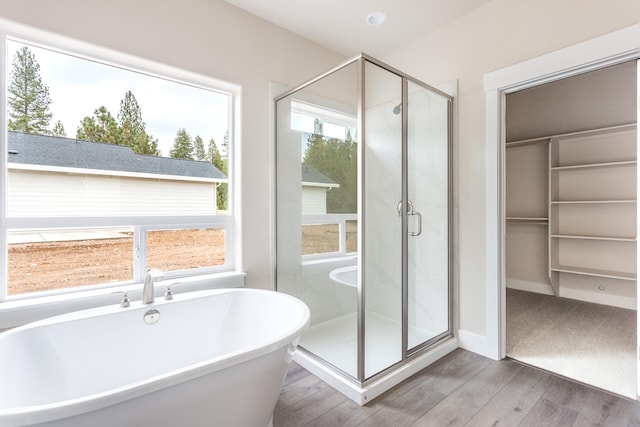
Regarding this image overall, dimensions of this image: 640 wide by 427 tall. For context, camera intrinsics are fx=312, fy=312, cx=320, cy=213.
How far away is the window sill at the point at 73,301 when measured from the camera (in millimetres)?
1615

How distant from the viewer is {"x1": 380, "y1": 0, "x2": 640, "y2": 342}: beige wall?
2051 mm

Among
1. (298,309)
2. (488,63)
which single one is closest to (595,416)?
(298,309)

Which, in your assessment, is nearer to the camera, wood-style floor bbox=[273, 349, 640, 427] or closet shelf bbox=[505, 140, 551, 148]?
wood-style floor bbox=[273, 349, 640, 427]

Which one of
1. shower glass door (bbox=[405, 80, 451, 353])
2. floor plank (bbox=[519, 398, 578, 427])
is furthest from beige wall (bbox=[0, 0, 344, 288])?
floor plank (bbox=[519, 398, 578, 427])

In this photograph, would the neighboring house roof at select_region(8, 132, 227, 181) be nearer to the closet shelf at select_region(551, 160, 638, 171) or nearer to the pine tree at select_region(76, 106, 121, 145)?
the pine tree at select_region(76, 106, 121, 145)

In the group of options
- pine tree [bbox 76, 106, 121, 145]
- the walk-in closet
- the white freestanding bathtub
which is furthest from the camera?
→ the walk-in closet

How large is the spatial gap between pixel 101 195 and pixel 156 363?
3.51ft

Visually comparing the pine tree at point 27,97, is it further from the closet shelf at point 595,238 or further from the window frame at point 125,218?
the closet shelf at point 595,238

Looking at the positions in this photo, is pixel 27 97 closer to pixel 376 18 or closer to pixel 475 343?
pixel 376 18

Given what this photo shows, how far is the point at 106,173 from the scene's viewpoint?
1964mm

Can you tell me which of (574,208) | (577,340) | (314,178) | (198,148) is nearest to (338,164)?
(314,178)

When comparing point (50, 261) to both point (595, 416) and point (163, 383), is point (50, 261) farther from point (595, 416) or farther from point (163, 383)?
point (595, 416)

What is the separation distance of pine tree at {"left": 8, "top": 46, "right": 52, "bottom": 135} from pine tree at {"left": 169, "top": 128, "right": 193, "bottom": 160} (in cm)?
68

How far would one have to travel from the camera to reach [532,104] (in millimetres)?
4125
